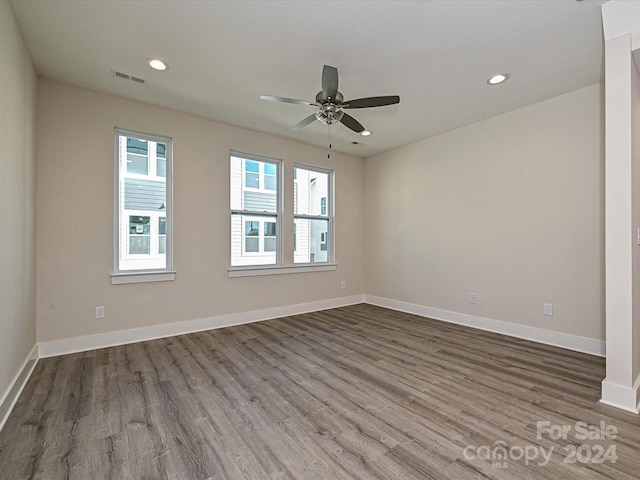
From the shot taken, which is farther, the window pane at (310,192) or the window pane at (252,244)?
the window pane at (310,192)

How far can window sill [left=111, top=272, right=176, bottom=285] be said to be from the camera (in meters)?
3.48

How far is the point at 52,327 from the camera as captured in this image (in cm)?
314

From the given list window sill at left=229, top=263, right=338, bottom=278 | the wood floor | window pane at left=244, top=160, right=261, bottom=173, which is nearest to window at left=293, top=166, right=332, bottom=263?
window sill at left=229, top=263, right=338, bottom=278

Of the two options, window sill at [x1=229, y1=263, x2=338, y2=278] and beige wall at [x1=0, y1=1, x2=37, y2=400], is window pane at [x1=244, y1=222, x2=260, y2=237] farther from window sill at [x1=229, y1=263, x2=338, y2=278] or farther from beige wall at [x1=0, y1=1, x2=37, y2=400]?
beige wall at [x1=0, y1=1, x2=37, y2=400]

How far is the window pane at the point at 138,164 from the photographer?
144 inches

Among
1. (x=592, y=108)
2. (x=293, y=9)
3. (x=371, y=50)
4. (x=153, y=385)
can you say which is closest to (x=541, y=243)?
(x=592, y=108)

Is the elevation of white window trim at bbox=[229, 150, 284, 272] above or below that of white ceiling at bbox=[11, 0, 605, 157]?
below

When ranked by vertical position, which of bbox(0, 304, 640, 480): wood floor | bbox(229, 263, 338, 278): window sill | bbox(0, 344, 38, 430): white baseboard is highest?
bbox(229, 263, 338, 278): window sill

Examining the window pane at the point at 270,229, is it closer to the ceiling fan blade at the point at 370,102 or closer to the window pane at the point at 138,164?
the window pane at the point at 138,164

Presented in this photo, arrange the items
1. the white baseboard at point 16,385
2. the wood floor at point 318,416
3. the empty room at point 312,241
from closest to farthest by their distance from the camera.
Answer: the wood floor at point 318,416 < the empty room at point 312,241 < the white baseboard at point 16,385

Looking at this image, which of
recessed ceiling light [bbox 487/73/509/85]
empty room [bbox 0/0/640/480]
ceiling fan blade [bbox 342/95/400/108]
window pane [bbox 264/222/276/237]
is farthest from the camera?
window pane [bbox 264/222/276/237]

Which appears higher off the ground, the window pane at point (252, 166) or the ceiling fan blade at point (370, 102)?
the ceiling fan blade at point (370, 102)

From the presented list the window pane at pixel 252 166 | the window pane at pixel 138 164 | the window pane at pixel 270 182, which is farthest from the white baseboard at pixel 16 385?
the window pane at pixel 270 182

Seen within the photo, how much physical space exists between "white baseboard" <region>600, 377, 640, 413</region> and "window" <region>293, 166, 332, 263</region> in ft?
12.7
